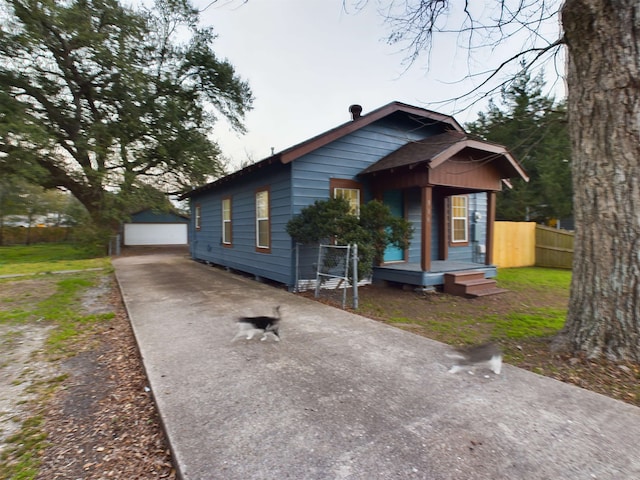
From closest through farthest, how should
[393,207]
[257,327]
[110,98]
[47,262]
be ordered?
1. [257,327]
2. [393,207]
3. [47,262]
4. [110,98]

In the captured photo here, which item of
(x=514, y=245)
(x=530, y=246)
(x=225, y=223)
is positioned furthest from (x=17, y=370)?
(x=530, y=246)

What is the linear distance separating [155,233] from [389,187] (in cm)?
2693

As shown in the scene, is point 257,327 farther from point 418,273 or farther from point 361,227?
point 418,273

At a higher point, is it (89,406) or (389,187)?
(389,187)

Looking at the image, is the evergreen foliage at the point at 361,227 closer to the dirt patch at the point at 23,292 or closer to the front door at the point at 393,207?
the front door at the point at 393,207

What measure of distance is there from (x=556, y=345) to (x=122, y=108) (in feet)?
61.3

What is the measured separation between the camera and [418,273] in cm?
703

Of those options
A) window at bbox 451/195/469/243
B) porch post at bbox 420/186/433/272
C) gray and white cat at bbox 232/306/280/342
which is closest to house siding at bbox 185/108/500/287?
window at bbox 451/195/469/243

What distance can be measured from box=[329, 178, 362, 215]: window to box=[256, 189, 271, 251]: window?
1.67m

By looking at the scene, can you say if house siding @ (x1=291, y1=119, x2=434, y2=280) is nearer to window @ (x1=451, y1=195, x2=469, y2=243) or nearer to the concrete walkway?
window @ (x1=451, y1=195, x2=469, y2=243)

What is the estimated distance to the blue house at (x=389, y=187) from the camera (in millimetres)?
6945

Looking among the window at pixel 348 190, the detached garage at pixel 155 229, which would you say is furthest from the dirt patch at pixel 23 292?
the detached garage at pixel 155 229

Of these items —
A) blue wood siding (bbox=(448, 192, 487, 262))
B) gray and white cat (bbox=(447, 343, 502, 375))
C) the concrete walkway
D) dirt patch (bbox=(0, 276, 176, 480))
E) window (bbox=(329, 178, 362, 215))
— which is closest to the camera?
the concrete walkway

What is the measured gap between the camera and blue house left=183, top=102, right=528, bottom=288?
6945mm
